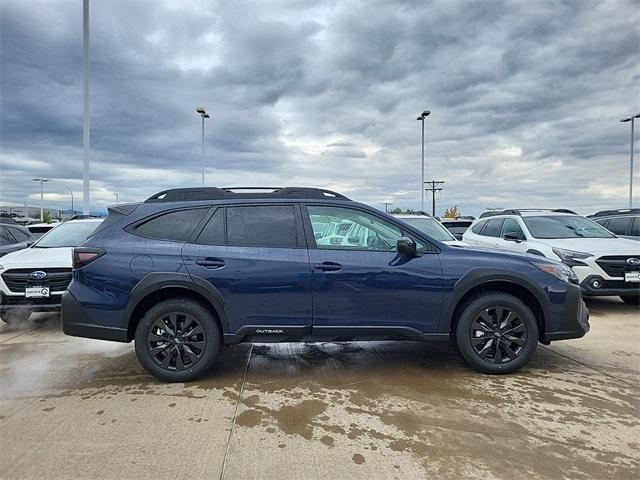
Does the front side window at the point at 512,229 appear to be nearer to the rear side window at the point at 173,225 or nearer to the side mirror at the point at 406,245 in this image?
the side mirror at the point at 406,245

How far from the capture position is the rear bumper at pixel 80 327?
13.6 feet

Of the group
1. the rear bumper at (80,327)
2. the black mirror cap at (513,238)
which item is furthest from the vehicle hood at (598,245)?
the rear bumper at (80,327)

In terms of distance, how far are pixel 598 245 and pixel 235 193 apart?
6109 mm

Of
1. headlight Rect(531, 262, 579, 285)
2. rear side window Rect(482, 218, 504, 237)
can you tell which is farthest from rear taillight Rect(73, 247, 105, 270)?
rear side window Rect(482, 218, 504, 237)

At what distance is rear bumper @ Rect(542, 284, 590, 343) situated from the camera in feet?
14.2

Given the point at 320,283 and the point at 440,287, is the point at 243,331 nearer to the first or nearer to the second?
the point at 320,283

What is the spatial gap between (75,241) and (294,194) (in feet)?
15.6

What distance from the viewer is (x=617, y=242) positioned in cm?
756

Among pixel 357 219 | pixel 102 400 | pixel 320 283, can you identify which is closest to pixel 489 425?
pixel 320 283

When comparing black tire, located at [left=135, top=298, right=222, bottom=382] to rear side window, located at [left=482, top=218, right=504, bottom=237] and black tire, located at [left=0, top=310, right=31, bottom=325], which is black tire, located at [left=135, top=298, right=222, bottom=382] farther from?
rear side window, located at [left=482, top=218, right=504, bottom=237]

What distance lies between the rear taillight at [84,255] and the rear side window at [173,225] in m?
0.39

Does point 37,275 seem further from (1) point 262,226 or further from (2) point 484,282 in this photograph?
(2) point 484,282

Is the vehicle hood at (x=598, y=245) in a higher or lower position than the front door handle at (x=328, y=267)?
higher

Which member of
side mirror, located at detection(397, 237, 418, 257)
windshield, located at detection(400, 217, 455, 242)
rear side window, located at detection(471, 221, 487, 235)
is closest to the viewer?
side mirror, located at detection(397, 237, 418, 257)
